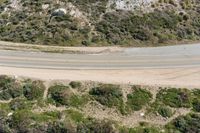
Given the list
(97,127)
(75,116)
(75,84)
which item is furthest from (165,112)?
(75,84)

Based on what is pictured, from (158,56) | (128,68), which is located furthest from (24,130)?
(158,56)

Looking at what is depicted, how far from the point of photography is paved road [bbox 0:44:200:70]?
52.7 meters

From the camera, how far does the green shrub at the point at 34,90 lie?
46938 millimetres

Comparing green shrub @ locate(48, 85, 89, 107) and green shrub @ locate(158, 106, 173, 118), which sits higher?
green shrub @ locate(48, 85, 89, 107)

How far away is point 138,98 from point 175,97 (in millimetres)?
4405

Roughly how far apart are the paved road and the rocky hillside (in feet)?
8.50

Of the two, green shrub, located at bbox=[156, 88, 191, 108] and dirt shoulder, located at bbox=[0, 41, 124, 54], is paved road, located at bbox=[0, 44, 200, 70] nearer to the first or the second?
dirt shoulder, located at bbox=[0, 41, 124, 54]

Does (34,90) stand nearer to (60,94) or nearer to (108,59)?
(60,94)

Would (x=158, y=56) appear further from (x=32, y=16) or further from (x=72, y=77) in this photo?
(x=32, y=16)

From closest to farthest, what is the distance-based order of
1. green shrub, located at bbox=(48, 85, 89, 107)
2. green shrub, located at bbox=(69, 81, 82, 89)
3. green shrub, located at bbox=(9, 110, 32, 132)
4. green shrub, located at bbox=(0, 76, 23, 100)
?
green shrub, located at bbox=(9, 110, 32, 132)
green shrub, located at bbox=(48, 85, 89, 107)
green shrub, located at bbox=(0, 76, 23, 100)
green shrub, located at bbox=(69, 81, 82, 89)

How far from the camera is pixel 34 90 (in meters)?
47.2

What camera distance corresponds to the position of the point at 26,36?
188 feet

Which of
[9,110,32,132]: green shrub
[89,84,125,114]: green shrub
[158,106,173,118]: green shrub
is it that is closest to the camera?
[9,110,32,132]: green shrub

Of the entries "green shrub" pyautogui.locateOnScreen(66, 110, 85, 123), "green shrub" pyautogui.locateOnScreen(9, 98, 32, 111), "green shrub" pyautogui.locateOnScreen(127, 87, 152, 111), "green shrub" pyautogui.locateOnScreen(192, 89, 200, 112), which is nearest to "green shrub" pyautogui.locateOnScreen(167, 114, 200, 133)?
"green shrub" pyautogui.locateOnScreen(192, 89, 200, 112)
